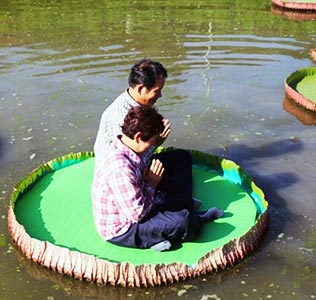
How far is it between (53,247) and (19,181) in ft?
5.25

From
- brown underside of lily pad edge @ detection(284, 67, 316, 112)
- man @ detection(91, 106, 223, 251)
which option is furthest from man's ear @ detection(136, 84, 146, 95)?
brown underside of lily pad edge @ detection(284, 67, 316, 112)

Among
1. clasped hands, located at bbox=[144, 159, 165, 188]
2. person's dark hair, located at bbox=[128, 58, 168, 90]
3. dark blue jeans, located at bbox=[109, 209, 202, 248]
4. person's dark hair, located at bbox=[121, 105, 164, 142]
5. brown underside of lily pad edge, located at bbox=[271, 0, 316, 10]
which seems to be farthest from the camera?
brown underside of lily pad edge, located at bbox=[271, 0, 316, 10]

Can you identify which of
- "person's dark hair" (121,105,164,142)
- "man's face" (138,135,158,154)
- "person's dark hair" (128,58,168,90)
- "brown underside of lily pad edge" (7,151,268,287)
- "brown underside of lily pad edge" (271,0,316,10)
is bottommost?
"brown underside of lily pad edge" (7,151,268,287)

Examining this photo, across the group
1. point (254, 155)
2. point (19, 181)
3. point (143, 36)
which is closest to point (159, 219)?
point (19, 181)

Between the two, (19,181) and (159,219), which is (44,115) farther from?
(159,219)

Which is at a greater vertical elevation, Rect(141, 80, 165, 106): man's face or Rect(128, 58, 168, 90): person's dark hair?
Rect(128, 58, 168, 90): person's dark hair

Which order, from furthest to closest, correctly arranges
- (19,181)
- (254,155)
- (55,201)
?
(254,155), (19,181), (55,201)

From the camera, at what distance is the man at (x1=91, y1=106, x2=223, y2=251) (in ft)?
14.3

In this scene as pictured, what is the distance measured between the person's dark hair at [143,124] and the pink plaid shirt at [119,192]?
163 millimetres

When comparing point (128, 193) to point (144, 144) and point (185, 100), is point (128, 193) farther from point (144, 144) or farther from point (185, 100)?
point (185, 100)

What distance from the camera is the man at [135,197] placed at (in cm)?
435

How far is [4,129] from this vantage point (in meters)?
7.34

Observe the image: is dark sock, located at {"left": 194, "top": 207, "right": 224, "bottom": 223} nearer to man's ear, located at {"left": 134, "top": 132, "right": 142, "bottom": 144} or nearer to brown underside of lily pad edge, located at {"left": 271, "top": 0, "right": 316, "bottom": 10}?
man's ear, located at {"left": 134, "top": 132, "right": 142, "bottom": 144}

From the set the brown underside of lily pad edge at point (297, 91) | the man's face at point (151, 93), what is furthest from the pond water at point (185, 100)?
the man's face at point (151, 93)
